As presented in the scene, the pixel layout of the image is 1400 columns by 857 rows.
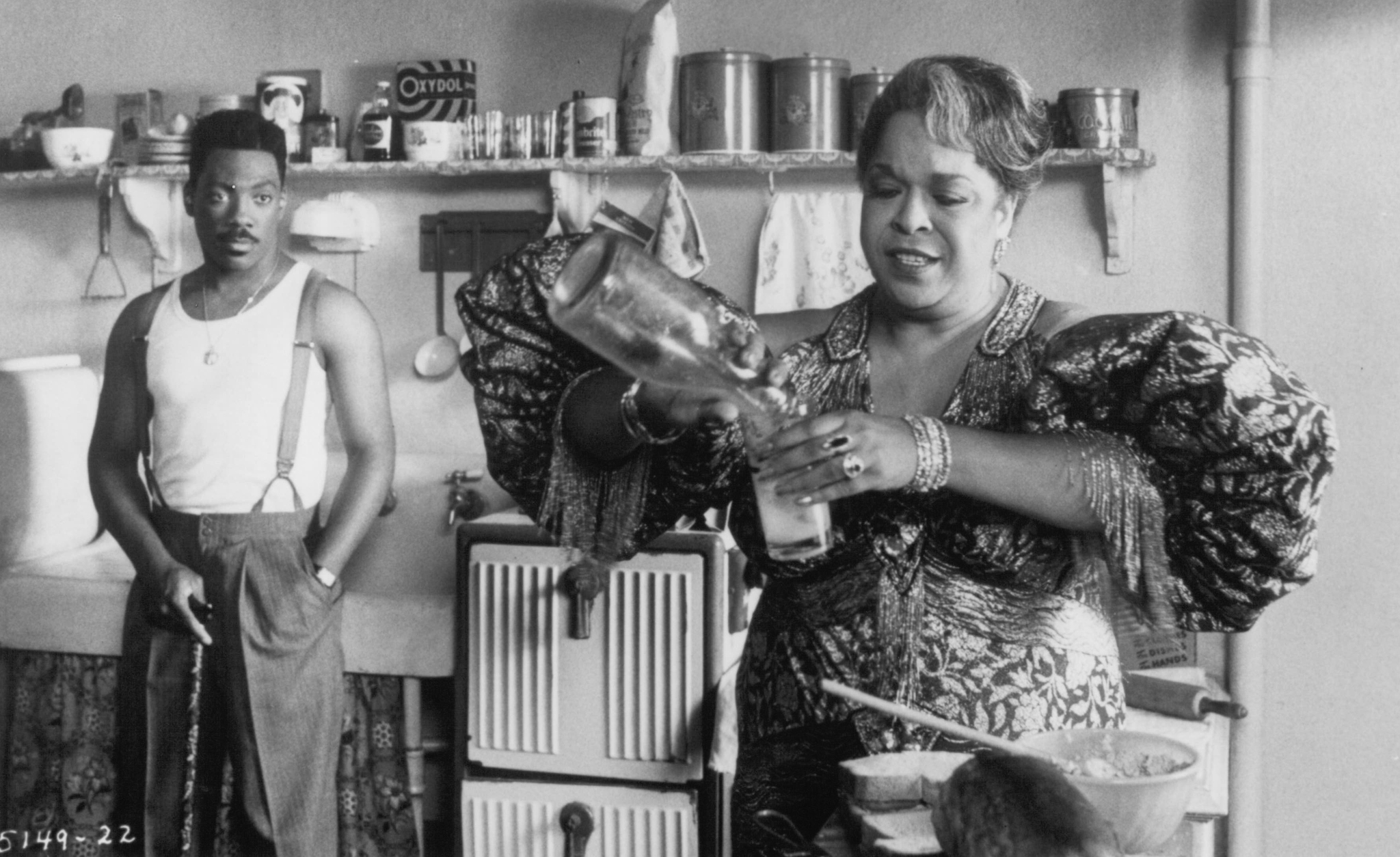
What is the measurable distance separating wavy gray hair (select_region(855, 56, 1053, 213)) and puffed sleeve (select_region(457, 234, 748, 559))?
0.28 meters

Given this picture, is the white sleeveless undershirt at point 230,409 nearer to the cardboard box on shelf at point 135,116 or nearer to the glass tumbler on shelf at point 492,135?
the glass tumbler on shelf at point 492,135

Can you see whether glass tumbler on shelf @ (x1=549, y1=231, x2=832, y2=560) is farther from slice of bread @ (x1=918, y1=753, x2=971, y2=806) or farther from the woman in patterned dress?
slice of bread @ (x1=918, y1=753, x2=971, y2=806)

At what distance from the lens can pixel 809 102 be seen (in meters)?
2.46

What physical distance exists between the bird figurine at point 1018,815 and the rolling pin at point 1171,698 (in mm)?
1438

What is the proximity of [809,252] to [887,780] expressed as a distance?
5.96ft

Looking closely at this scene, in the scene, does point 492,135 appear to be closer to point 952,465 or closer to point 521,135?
point 521,135

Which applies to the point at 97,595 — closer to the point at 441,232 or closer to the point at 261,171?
the point at 261,171

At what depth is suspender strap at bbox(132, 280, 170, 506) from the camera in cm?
227

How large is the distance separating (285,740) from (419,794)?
0.96 ft

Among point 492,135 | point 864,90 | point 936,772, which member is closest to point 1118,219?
point 864,90

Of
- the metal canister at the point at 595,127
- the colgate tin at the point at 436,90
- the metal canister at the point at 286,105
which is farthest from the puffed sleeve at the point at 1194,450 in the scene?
the metal canister at the point at 286,105

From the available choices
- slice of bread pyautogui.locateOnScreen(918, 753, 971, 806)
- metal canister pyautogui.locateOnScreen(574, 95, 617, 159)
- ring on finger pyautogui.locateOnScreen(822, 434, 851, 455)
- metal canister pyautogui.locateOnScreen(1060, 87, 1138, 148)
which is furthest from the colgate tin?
slice of bread pyautogui.locateOnScreen(918, 753, 971, 806)

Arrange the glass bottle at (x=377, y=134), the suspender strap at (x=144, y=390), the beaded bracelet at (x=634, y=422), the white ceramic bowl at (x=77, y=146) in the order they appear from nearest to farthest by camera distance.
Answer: the beaded bracelet at (x=634, y=422), the suspender strap at (x=144, y=390), the glass bottle at (x=377, y=134), the white ceramic bowl at (x=77, y=146)

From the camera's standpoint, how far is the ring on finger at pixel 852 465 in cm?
95
